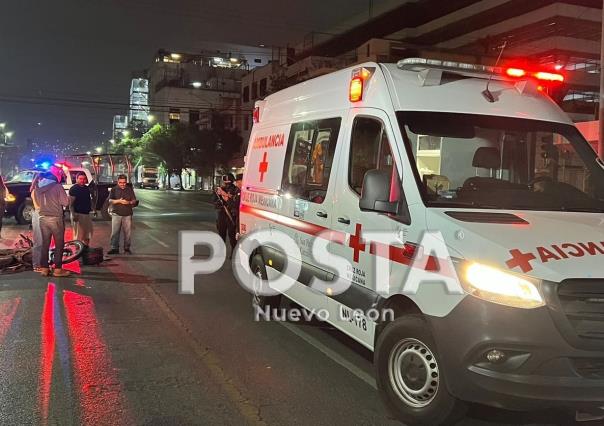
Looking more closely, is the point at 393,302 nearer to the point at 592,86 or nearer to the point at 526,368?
the point at 526,368

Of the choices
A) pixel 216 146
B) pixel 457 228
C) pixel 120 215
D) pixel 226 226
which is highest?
pixel 216 146

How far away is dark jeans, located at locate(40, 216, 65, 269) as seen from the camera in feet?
30.2

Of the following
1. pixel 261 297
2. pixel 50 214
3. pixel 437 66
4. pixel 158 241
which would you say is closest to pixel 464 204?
pixel 437 66

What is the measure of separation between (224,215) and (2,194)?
193 inches

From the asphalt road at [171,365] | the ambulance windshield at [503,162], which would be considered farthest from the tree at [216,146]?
the ambulance windshield at [503,162]

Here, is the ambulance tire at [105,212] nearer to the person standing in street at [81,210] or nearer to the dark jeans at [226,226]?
the person standing in street at [81,210]

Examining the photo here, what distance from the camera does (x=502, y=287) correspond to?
128 inches

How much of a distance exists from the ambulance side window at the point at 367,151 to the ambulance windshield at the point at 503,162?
0.22 m

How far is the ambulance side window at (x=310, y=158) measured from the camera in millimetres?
5250

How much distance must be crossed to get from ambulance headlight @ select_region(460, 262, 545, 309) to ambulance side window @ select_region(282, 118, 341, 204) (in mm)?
2094

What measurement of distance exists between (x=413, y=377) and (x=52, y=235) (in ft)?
24.1

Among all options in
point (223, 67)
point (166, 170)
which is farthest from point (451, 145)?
point (223, 67)

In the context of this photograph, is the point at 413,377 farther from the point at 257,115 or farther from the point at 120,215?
the point at 120,215

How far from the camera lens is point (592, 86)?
136 ft
